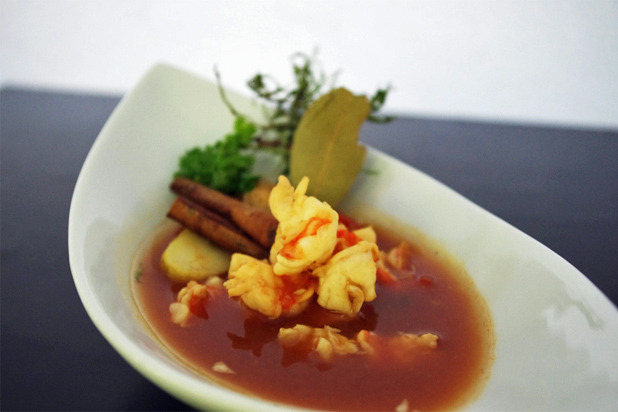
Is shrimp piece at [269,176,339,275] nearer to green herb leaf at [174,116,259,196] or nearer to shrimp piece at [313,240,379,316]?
shrimp piece at [313,240,379,316]

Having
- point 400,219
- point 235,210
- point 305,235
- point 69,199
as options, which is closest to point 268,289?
point 305,235

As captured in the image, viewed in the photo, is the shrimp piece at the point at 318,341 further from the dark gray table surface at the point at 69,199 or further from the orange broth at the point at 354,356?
the dark gray table surface at the point at 69,199

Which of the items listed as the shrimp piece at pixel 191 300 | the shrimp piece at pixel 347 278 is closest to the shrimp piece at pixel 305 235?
the shrimp piece at pixel 347 278

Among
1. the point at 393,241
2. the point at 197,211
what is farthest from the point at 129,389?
the point at 393,241

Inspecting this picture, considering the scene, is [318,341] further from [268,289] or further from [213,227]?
[213,227]

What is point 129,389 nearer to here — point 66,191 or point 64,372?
point 64,372

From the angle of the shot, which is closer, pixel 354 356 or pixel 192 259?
pixel 354 356
